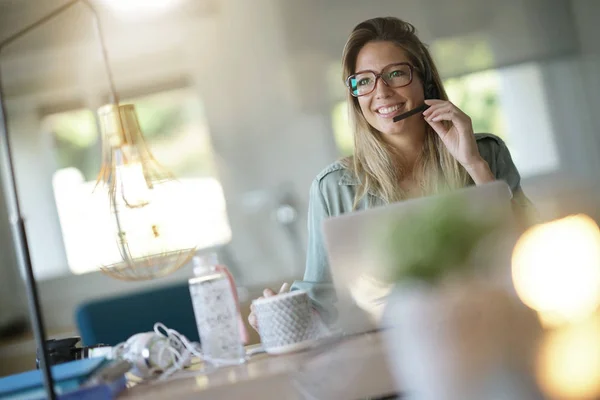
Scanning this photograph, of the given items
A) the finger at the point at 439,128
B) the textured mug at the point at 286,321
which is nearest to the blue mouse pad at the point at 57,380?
the textured mug at the point at 286,321

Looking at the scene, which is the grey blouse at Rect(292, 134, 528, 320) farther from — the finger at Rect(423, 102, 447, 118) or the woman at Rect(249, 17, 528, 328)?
the finger at Rect(423, 102, 447, 118)

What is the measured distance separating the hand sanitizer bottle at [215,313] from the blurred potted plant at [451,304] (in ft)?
1.72

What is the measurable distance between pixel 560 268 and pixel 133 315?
4.44ft

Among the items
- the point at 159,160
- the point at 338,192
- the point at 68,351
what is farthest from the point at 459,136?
the point at 159,160

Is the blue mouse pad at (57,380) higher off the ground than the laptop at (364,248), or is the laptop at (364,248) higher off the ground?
the laptop at (364,248)

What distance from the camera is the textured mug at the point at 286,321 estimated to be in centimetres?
115

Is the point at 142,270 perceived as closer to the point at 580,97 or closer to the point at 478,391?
the point at 580,97

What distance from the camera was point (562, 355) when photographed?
31.0 inches

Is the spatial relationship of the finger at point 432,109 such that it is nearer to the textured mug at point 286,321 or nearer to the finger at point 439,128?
the finger at point 439,128

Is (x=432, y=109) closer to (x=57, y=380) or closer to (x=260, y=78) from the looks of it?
(x=57, y=380)

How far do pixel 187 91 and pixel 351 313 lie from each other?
101 inches

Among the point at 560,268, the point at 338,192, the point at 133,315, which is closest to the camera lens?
the point at 560,268

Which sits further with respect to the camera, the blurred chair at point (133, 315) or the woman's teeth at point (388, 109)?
the blurred chair at point (133, 315)

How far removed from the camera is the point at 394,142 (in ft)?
6.08
